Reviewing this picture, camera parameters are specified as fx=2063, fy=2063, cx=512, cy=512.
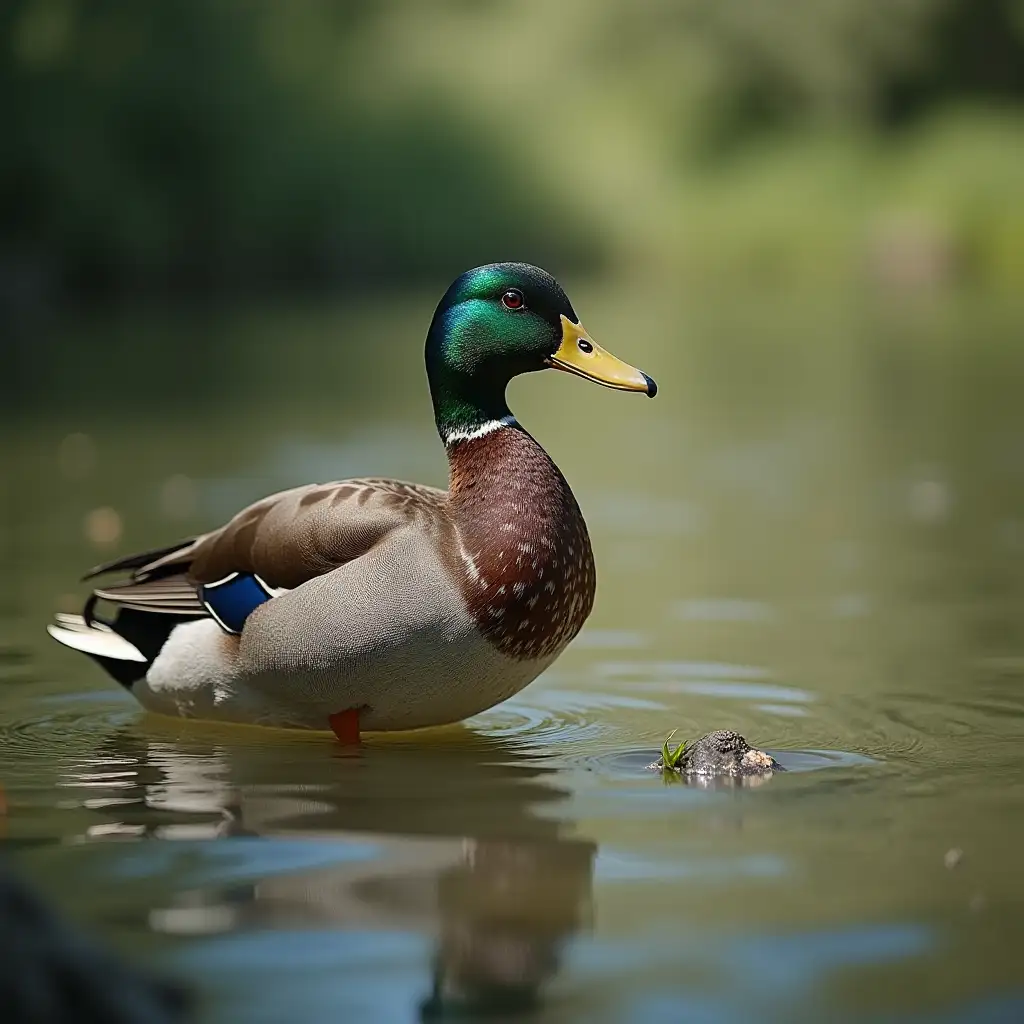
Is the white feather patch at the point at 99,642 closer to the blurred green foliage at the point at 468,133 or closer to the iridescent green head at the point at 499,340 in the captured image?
the iridescent green head at the point at 499,340

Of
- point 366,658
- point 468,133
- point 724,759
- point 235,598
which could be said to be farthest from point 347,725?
point 468,133

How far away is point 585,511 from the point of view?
363 inches

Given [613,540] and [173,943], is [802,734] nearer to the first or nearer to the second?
[173,943]

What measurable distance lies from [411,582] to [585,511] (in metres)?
4.58

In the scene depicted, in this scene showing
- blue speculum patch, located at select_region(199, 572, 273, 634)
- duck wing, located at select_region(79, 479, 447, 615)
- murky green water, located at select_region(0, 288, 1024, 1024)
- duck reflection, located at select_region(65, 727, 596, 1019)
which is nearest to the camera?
murky green water, located at select_region(0, 288, 1024, 1024)

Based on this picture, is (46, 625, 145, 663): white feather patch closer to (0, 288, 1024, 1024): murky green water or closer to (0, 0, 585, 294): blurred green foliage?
(0, 288, 1024, 1024): murky green water

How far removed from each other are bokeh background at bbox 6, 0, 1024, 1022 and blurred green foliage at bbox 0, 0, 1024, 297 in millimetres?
96

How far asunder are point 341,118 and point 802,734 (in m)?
30.2

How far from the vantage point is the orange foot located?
488 cm

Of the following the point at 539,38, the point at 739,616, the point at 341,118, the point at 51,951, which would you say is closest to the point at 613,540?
the point at 739,616

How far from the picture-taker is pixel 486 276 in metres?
5.08

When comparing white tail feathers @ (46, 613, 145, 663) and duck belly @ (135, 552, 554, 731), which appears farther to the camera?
white tail feathers @ (46, 613, 145, 663)

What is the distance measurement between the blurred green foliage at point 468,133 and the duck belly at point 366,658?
20802 millimetres

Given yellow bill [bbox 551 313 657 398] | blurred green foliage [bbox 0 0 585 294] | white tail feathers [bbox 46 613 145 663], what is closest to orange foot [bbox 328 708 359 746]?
white tail feathers [bbox 46 613 145 663]
